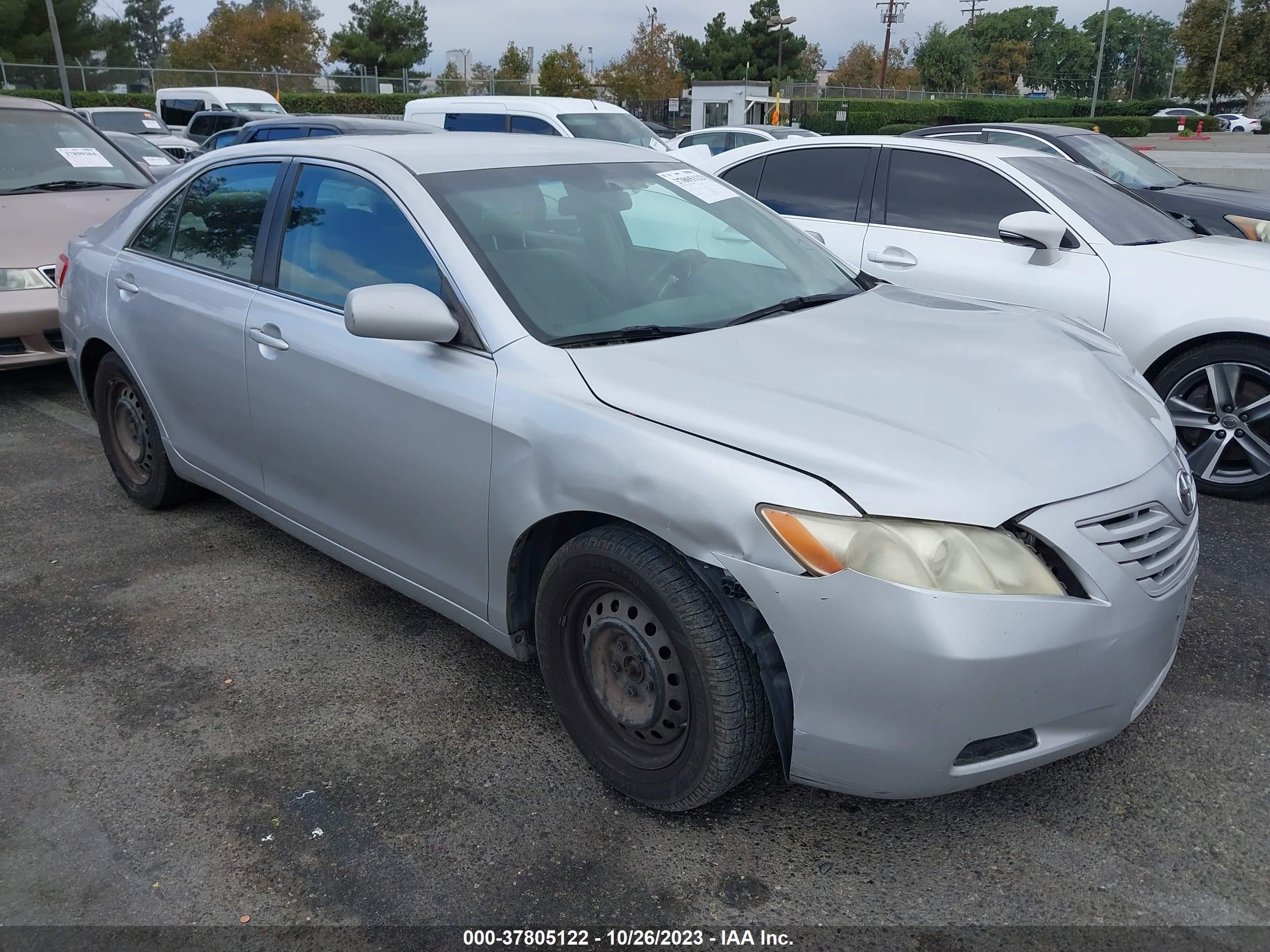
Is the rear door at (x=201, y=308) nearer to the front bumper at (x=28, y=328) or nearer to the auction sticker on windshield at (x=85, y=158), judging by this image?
the front bumper at (x=28, y=328)

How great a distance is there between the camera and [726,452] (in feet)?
7.34

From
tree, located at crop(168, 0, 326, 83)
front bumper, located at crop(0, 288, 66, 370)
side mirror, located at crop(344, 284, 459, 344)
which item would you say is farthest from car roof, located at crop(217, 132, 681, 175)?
tree, located at crop(168, 0, 326, 83)

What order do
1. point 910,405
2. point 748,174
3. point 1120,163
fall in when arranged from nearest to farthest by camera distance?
point 910,405 < point 748,174 < point 1120,163

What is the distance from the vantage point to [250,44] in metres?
52.0

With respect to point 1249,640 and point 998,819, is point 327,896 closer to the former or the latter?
point 998,819

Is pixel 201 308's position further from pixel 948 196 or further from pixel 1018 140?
pixel 1018 140

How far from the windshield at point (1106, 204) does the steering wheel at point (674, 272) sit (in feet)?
9.25

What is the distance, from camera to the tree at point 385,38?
58.2m

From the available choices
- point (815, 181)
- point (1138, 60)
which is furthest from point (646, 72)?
point (1138, 60)

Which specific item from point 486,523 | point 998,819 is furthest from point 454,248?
point 998,819

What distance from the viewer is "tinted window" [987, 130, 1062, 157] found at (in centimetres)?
925

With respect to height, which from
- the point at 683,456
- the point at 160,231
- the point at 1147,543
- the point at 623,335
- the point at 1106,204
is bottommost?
the point at 1147,543

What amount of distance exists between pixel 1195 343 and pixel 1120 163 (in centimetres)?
485

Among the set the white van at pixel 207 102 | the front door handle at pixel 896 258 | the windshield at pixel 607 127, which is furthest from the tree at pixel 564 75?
the front door handle at pixel 896 258
